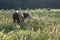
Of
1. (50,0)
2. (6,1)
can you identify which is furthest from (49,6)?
(6,1)

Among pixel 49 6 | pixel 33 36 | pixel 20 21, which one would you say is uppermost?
pixel 33 36

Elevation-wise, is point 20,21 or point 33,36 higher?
point 33,36

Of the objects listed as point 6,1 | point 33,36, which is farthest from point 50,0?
point 33,36

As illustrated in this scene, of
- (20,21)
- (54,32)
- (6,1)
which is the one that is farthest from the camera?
(6,1)

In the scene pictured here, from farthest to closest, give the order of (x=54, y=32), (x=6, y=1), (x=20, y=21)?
(x=6, y=1), (x=20, y=21), (x=54, y=32)

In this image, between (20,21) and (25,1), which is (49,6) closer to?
(25,1)

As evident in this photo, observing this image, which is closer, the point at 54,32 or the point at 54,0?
the point at 54,32

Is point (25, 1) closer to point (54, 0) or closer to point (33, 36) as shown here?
point (54, 0)

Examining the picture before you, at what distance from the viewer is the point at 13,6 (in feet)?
92.8

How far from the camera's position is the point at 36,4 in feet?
94.5

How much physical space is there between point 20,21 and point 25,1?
18.9 metres

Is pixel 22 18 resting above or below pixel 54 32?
below

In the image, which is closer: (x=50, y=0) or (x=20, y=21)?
(x=20, y=21)

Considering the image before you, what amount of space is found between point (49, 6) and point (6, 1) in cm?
467
